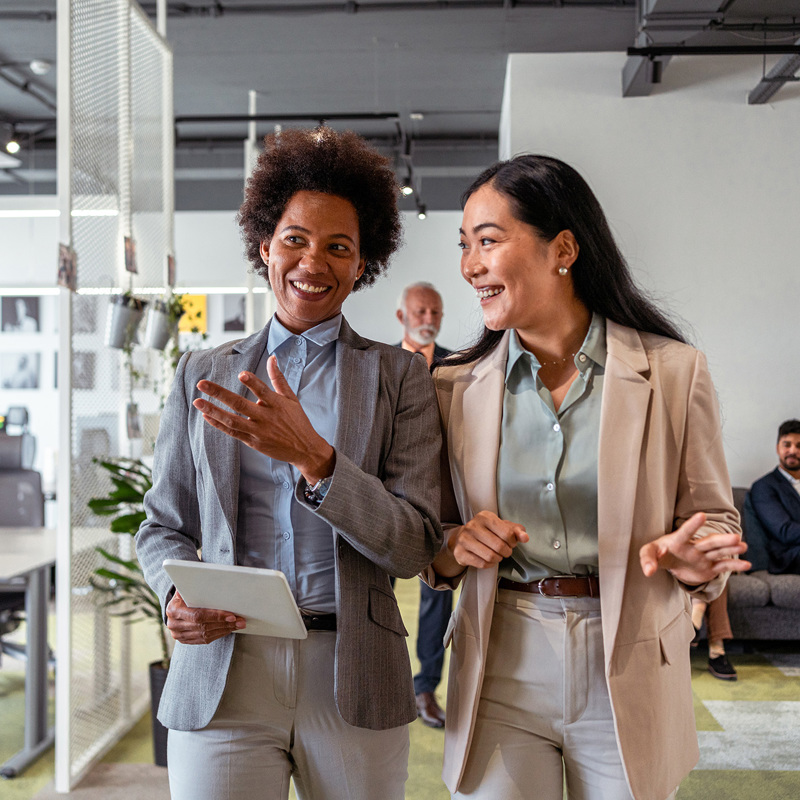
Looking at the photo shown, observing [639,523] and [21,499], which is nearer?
[639,523]

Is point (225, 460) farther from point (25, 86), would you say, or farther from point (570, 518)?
point (25, 86)

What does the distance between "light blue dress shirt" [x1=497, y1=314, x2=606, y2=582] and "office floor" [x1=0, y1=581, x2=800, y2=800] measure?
2.20 m

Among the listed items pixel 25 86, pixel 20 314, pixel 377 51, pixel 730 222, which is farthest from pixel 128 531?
pixel 20 314

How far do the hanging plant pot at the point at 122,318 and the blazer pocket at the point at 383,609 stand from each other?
100 inches

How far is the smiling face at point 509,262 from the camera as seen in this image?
5.03ft

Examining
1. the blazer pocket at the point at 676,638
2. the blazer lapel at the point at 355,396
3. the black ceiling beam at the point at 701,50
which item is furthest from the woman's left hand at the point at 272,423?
the black ceiling beam at the point at 701,50

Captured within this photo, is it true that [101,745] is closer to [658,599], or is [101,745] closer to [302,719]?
[302,719]

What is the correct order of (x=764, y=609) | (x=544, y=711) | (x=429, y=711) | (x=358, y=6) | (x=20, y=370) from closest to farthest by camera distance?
1. (x=544, y=711)
2. (x=429, y=711)
3. (x=764, y=609)
4. (x=358, y=6)
5. (x=20, y=370)

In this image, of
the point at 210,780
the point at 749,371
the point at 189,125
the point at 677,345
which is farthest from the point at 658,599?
the point at 189,125

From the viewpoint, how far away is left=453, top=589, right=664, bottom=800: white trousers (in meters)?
1.45

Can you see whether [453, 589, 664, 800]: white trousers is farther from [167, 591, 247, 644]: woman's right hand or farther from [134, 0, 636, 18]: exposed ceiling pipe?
[134, 0, 636, 18]: exposed ceiling pipe

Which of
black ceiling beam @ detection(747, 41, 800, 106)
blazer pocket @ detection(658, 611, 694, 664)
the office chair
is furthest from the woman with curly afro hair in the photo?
black ceiling beam @ detection(747, 41, 800, 106)

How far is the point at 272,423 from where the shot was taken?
1.24m

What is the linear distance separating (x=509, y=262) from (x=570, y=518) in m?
0.47
